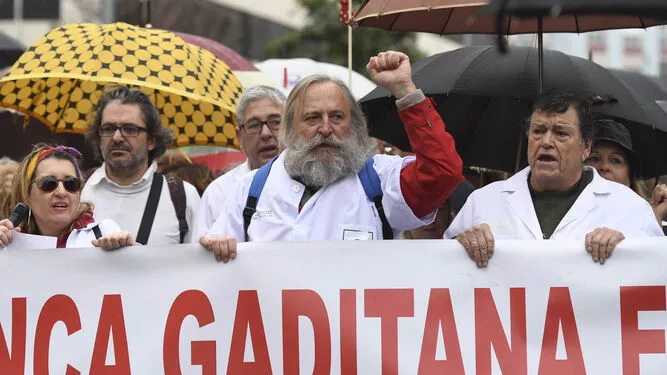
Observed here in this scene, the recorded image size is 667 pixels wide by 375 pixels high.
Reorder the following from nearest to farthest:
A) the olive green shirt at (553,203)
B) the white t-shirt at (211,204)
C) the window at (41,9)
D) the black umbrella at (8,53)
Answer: the olive green shirt at (553,203), the white t-shirt at (211,204), the black umbrella at (8,53), the window at (41,9)

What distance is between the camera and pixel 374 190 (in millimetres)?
4984

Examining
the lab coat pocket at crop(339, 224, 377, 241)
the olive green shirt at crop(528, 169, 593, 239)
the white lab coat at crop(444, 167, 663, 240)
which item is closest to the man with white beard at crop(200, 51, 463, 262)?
the lab coat pocket at crop(339, 224, 377, 241)

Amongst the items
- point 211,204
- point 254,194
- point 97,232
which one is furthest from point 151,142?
point 254,194

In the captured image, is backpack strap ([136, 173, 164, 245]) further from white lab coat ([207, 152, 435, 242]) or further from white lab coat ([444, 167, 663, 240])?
white lab coat ([444, 167, 663, 240])

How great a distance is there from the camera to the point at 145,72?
6.73 metres

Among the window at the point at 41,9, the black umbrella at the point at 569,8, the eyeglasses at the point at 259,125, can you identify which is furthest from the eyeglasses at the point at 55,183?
the window at the point at 41,9

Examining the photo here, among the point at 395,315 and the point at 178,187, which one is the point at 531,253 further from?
the point at 178,187

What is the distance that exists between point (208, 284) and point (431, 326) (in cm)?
80

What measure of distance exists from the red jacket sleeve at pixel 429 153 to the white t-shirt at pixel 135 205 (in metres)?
1.78

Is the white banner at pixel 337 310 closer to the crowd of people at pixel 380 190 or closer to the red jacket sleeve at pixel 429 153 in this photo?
the crowd of people at pixel 380 190

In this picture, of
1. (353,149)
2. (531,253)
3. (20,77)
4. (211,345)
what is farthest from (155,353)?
(20,77)

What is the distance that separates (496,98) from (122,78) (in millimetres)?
1810

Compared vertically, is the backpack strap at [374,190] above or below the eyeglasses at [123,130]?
below

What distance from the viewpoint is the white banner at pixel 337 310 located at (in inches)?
184
